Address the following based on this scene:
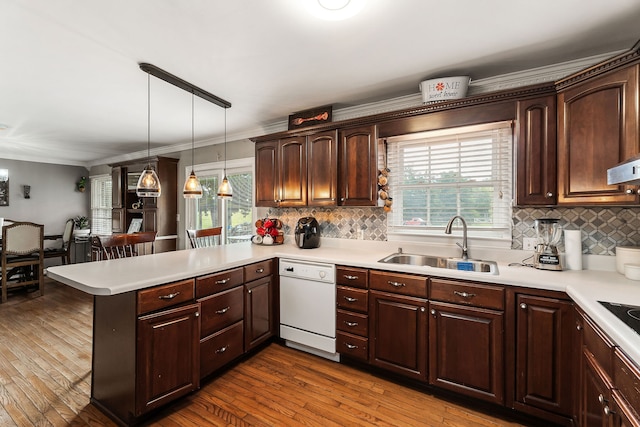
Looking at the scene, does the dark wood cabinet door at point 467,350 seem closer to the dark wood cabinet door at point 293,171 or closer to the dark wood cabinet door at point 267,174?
the dark wood cabinet door at point 293,171

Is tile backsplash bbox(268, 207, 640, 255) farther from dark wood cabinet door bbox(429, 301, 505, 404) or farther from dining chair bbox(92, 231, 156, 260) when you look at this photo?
dining chair bbox(92, 231, 156, 260)

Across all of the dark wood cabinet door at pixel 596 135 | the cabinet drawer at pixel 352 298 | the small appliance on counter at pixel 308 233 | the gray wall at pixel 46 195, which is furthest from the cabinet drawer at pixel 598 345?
the gray wall at pixel 46 195

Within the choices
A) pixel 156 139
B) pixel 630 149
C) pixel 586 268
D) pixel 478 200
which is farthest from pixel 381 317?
pixel 156 139

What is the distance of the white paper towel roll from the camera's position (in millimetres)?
1959

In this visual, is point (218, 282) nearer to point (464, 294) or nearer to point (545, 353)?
point (464, 294)

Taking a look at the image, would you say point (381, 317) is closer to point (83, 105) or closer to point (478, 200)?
point (478, 200)

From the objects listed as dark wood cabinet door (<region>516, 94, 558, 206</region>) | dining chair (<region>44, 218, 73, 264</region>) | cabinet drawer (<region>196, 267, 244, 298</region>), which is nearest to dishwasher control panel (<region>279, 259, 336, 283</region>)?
cabinet drawer (<region>196, 267, 244, 298</region>)

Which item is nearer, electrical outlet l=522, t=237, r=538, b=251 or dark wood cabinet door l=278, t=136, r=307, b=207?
electrical outlet l=522, t=237, r=538, b=251

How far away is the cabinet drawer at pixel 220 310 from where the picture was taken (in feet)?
6.79

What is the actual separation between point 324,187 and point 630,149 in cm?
216

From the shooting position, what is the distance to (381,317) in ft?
7.32

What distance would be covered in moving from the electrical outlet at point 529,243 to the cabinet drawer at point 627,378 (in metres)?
1.27

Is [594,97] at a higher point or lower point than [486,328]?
higher

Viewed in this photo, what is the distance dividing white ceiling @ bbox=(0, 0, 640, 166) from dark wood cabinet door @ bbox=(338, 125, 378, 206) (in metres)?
0.43
